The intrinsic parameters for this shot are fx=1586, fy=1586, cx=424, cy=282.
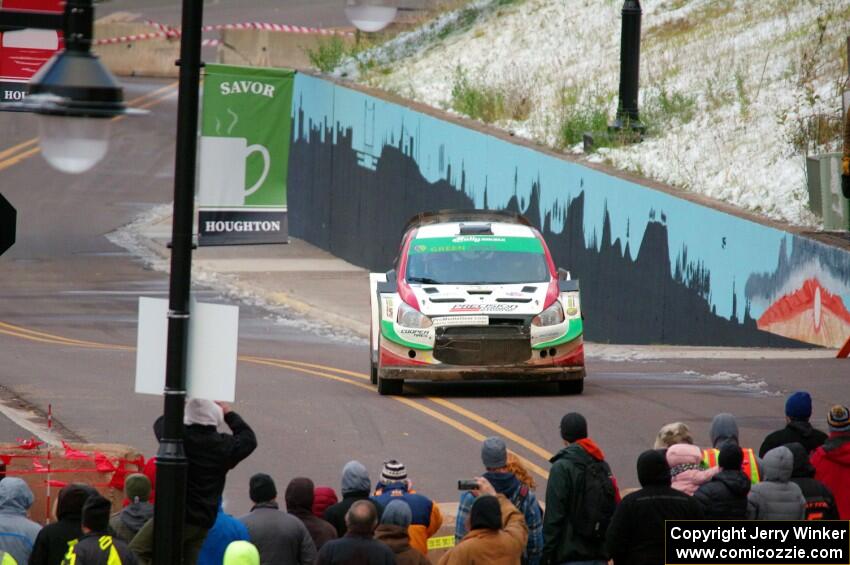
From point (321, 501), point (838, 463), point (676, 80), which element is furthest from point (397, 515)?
point (676, 80)

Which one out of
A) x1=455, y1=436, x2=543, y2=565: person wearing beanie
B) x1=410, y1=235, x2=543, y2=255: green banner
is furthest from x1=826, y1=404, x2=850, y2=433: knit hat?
x1=410, y1=235, x2=543, y2=255: green banner

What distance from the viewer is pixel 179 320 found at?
822 centimetres

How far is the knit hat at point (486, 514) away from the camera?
8508 millimetres

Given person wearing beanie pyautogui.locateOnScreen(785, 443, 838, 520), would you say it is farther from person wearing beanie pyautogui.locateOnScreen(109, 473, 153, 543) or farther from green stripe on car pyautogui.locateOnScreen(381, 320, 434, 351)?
green stripe on car pyautogui.locateOnScreen(381, 320, 434, 351)

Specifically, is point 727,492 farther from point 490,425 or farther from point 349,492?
point 490,425

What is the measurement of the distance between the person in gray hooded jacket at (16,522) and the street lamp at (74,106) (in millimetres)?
2324

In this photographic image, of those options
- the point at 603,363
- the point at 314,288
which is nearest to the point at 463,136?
the point at 314,288

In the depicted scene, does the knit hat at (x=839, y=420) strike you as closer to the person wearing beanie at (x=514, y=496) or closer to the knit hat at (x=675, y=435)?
the knit hat at (x=675, y=435)

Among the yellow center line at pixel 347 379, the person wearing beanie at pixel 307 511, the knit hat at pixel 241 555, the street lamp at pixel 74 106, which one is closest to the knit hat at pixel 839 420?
the person wearing beanie at pixel 307 511

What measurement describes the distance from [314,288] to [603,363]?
11276mm

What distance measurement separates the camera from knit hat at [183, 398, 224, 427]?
904 centimetres

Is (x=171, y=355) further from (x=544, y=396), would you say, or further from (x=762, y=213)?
(x=762, y=213)

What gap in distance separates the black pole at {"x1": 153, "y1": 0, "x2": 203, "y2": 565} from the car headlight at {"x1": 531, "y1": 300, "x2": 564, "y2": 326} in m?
10.2

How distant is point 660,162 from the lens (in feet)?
89.9
